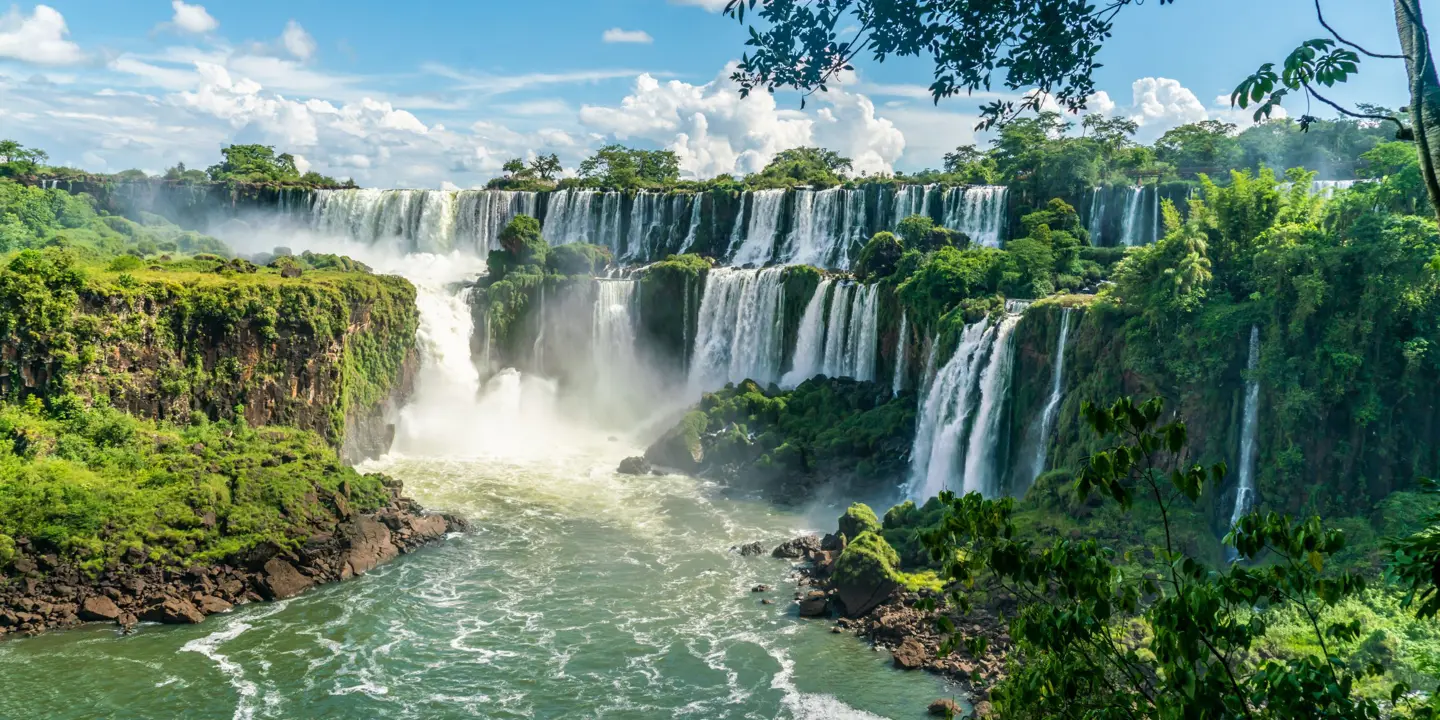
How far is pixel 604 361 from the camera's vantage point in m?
38.2

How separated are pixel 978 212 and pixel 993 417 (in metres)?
16.3

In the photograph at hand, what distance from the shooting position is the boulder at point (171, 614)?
18.7 meters

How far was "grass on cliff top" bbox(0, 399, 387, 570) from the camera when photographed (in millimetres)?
19281

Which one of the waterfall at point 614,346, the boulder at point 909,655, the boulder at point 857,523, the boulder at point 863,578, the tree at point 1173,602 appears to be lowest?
the boulder at point 909,655

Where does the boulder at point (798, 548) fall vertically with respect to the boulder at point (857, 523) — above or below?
below

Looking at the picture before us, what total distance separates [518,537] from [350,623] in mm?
5708

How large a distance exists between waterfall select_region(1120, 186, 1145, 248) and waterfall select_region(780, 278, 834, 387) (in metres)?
11.8

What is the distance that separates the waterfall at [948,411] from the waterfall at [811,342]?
6429 mm

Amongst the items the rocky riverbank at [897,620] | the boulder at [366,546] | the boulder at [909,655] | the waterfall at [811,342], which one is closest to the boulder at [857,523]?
the rocky riverbank at [897,620]

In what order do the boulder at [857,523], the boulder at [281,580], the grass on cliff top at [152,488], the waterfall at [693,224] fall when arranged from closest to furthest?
the grass on cliff top at [152,488]
the boulder at [281,580]
the boulder at [857,523]
the waterfall at [693,224]

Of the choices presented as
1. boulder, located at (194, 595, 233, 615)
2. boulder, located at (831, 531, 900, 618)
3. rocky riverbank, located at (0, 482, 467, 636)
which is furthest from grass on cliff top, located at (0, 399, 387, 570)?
boulder, located at (831, 531, 900, 618)

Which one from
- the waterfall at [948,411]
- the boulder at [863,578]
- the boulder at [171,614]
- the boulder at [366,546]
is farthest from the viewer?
the waterfall at [948,411]

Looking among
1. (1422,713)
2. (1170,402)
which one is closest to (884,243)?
(1170,402)

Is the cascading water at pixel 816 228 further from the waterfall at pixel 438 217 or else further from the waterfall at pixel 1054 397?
the waterfall at pixel 1054 397
